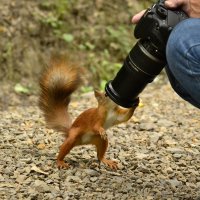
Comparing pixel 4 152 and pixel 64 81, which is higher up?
pixel 64 81

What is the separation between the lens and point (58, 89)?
10.2ft

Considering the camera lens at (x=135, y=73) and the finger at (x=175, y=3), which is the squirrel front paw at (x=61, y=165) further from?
the finger at (x=175, y=3)

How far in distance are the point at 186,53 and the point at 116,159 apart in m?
1.24

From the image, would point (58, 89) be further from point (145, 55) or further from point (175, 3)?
point (175, 3)

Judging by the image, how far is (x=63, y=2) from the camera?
22.6ft

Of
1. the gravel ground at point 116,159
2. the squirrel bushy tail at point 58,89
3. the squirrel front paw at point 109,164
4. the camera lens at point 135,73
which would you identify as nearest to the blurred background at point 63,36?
the gravel ground at point 116,159

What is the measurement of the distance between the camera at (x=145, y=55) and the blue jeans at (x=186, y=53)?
84 mm

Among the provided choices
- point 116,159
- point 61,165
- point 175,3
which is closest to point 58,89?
point 61,165

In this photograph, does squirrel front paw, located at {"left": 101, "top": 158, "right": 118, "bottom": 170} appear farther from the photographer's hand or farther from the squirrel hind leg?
the photographer's hand

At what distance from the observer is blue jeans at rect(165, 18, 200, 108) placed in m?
2.27

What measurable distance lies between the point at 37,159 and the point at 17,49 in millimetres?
3227

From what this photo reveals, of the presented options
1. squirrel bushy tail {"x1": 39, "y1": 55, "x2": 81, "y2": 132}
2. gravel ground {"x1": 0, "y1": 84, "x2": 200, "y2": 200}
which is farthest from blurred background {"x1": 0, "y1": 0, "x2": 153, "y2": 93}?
squirrel bushy tail {"x1": 39, "y1": 55, "x2": 81, "y2": 132}

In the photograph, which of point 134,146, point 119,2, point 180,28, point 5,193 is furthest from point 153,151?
point 119,2

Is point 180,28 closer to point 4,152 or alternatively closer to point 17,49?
point 4,152
